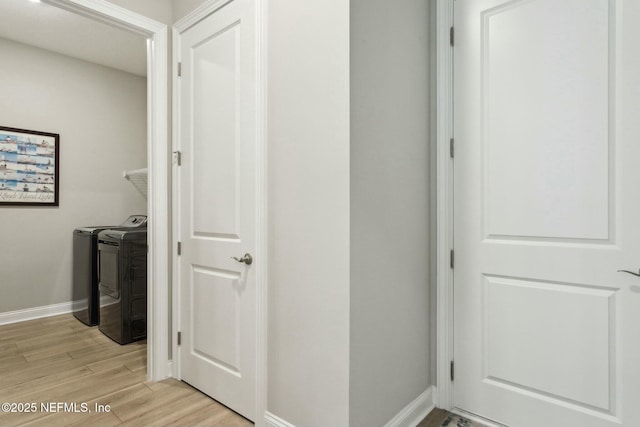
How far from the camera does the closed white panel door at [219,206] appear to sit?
181cm

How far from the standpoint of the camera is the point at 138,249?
288cm

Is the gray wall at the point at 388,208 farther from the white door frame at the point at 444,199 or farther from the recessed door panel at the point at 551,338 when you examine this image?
the recessed door panel at the point at 551,338

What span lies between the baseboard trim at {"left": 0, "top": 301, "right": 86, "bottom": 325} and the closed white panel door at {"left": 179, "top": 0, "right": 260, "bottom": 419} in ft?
7.13

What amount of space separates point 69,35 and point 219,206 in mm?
2691

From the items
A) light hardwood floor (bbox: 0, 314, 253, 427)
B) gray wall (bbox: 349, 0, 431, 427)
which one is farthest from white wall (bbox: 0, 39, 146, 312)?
gray wall (bbox: 349, 0, 431, 427)

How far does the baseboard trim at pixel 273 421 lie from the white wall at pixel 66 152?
3.17 m

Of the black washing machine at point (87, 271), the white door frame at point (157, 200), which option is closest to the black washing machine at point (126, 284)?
the black washing machine at point (87, 271)

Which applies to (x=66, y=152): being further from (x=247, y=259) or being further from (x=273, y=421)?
(x=273, y=421)

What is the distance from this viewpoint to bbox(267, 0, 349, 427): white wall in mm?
1396

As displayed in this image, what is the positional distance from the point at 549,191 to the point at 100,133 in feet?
14.0

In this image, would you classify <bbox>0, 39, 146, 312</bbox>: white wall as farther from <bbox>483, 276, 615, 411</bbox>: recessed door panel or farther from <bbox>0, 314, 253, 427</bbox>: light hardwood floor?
<bbox>483, 276, 615, 411</bbox>: recessed door panel

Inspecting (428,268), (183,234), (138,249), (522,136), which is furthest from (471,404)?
(138,249)

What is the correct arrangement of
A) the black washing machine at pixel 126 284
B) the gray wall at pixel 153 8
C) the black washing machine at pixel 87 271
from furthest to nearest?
the black washing machine at pixel 87 271 → the black washing machine at pixel 126 284 → the gray wall at pixel 153 8

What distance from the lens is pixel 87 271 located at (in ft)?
11.0
